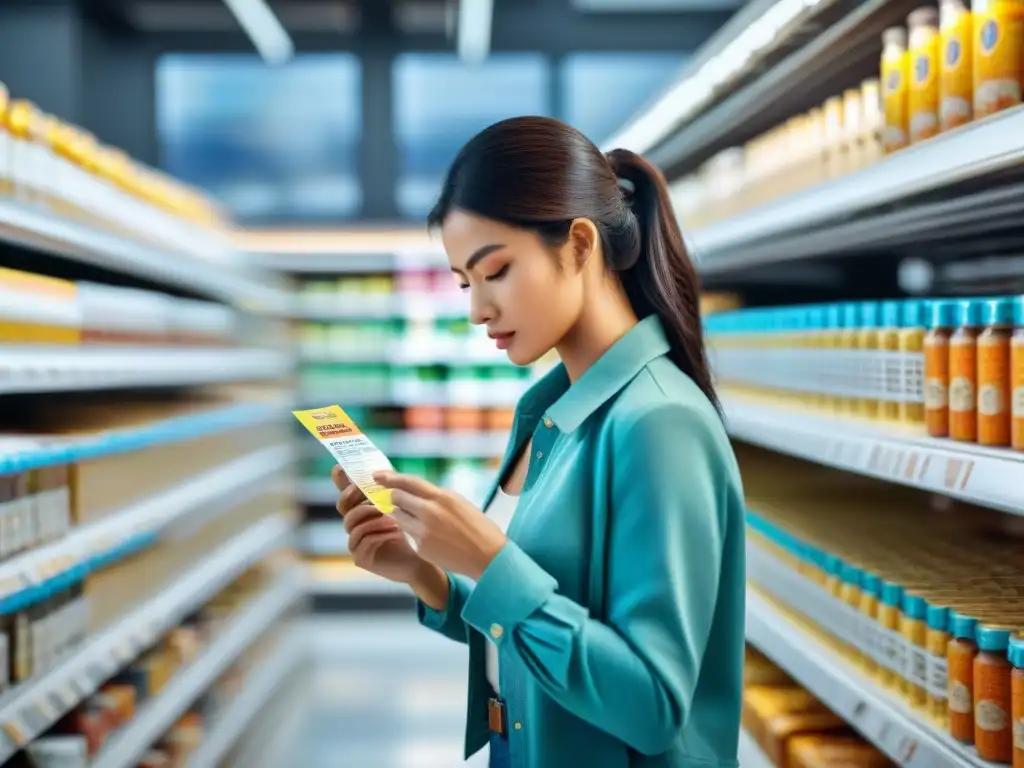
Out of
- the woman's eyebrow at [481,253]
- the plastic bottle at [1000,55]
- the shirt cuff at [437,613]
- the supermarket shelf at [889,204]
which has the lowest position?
the shirt cuff at [437,613]

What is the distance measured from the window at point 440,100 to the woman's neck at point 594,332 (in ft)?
21.9

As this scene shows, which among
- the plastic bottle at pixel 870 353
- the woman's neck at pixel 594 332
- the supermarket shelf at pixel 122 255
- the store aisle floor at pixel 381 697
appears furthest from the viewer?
the store aisle floor at pixel 381 697

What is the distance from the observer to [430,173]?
26.7 feet

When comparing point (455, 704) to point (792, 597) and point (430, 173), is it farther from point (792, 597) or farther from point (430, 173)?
point (430, 173)

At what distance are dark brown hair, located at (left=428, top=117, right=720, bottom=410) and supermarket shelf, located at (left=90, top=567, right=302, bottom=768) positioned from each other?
211 centimetres

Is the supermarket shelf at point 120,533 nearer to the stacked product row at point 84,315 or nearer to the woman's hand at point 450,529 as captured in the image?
the stacked product row at point 84,315

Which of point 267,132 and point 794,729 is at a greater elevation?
point 267,132

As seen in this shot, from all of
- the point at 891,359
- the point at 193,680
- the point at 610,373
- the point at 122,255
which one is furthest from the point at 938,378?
the point at 193,680

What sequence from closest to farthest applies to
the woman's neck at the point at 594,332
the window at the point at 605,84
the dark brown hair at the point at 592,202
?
1. the dark brown hair at the point at 592,202
2. the woman's neck at the point at 594,332
3. the window at the point at 605,84

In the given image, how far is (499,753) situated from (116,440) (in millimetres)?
1938

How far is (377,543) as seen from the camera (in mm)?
1634

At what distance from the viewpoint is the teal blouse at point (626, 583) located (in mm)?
1236

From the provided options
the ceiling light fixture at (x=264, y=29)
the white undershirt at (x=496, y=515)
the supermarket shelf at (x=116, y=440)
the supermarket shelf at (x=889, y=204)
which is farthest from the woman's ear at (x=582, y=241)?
the ceiling light fixture at (x=264, y=29)

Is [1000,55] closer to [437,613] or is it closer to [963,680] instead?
[963,680]
